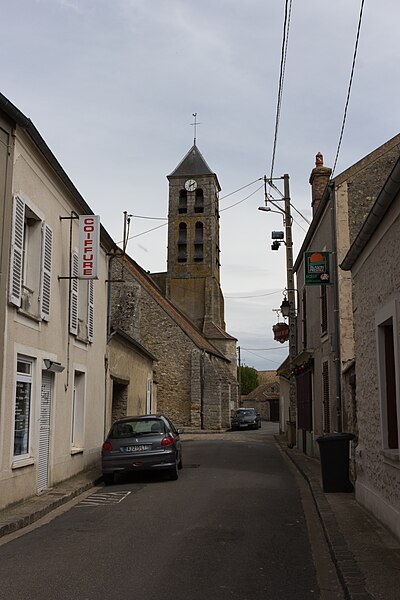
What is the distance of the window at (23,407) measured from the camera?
10391 mm

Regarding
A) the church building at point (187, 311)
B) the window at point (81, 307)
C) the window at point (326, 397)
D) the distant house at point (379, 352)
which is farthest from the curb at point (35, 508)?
the church building at point (187, 311)

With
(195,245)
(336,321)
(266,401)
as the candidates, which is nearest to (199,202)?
(195,245)

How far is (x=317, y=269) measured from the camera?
50.9 feet

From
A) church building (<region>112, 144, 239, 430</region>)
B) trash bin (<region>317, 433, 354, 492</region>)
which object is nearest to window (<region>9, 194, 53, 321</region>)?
trash bin (<region>317, 433, 354, 492</region>)

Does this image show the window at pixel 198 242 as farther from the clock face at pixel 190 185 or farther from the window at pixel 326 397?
the window at pixel 326 397

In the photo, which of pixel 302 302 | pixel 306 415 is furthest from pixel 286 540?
pixel 302 302

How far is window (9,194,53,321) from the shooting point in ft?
33.4

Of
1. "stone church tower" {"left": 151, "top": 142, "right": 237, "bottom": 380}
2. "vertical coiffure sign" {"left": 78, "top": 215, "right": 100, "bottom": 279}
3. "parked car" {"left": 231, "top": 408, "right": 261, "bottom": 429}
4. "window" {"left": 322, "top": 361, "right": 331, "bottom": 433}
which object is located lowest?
"parked car" {"left": 231, "top": 408, "right": 261, "bottom": 429}

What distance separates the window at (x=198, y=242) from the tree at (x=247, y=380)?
45.6 metres

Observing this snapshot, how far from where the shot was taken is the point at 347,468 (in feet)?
35.8

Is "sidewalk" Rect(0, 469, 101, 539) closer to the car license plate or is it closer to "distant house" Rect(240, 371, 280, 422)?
the car license plate

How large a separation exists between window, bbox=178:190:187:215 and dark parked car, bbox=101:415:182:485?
4276cm

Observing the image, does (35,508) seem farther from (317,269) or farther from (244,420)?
(244,420)

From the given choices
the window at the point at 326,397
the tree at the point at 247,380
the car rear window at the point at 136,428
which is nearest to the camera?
the car rear window at the point at 136,428
